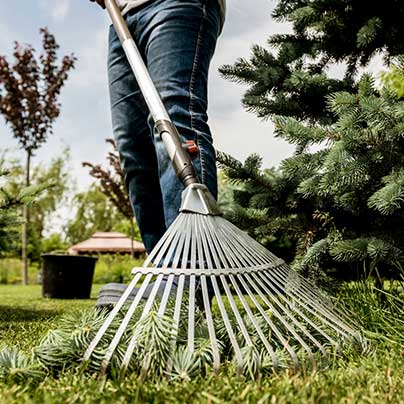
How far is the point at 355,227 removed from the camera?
6.22 ft

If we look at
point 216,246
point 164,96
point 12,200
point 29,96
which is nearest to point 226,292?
point 216,246

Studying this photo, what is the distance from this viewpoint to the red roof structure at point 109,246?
1650 cm

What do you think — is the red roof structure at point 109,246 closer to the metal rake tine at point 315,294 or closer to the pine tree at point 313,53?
the pine tree at point 313,53

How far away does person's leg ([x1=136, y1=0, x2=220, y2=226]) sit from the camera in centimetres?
150

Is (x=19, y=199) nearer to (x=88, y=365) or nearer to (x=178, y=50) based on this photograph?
(x=178, y=50)

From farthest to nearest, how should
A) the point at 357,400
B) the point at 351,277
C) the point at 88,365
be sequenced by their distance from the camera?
the point at 351,277 → the point at 88,365 → the point at 357,400

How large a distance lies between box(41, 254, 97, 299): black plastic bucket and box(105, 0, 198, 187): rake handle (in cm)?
320

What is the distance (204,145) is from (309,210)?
26.8 inches

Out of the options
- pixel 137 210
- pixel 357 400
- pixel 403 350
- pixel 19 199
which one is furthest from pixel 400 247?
pixel 19 199

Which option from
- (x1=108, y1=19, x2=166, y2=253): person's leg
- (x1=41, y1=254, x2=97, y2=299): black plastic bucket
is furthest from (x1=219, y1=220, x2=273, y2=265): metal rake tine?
(x1=41, y1=254, x2=97, y2=299): black plastic bucket

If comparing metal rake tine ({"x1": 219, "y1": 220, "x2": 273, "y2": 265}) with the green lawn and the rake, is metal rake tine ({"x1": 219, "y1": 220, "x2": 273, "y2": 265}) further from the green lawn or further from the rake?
the green lawn

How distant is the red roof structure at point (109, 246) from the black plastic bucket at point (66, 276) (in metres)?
11.6

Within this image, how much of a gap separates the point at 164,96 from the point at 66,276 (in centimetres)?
328

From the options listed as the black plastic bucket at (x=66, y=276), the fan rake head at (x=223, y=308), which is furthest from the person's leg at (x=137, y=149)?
the black plastic bucket at (x=66, y=276)
